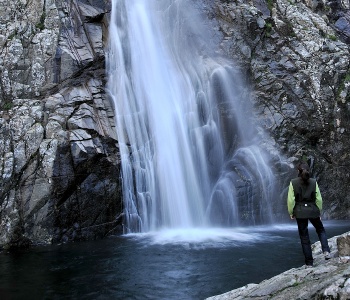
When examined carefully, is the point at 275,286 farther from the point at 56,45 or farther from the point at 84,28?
the point at 84,28

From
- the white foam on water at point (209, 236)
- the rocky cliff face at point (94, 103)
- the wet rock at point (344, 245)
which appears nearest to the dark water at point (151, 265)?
the white foam on water at point (209, 236)

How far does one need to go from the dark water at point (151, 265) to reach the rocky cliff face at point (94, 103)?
1565 millimetres

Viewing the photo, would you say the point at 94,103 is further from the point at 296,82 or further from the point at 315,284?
the point at 315,284

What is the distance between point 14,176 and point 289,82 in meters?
13.2

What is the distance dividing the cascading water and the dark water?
172cm

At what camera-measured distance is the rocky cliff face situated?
12844 mm

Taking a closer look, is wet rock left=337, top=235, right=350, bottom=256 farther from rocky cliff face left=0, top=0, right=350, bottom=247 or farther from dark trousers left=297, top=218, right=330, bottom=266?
rocky cliff face left=0, top=0, right=350, bottom=247

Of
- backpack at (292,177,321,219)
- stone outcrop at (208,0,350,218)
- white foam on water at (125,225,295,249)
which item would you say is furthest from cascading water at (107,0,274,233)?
backpack at (292,177,321,219)

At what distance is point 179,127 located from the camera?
1627 centimetres

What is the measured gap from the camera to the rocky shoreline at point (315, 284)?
4111mm

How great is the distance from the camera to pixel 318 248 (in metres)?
7.98

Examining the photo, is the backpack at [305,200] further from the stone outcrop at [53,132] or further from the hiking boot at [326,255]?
the stone outcrop at [53,132]

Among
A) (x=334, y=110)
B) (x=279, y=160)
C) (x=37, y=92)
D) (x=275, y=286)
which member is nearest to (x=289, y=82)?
(x=334, y=110)

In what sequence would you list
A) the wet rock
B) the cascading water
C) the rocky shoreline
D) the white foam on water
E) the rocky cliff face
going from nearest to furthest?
the rocky shoreline < the wet rock < the white foam on water < the rocky cliff face < the cascading water
